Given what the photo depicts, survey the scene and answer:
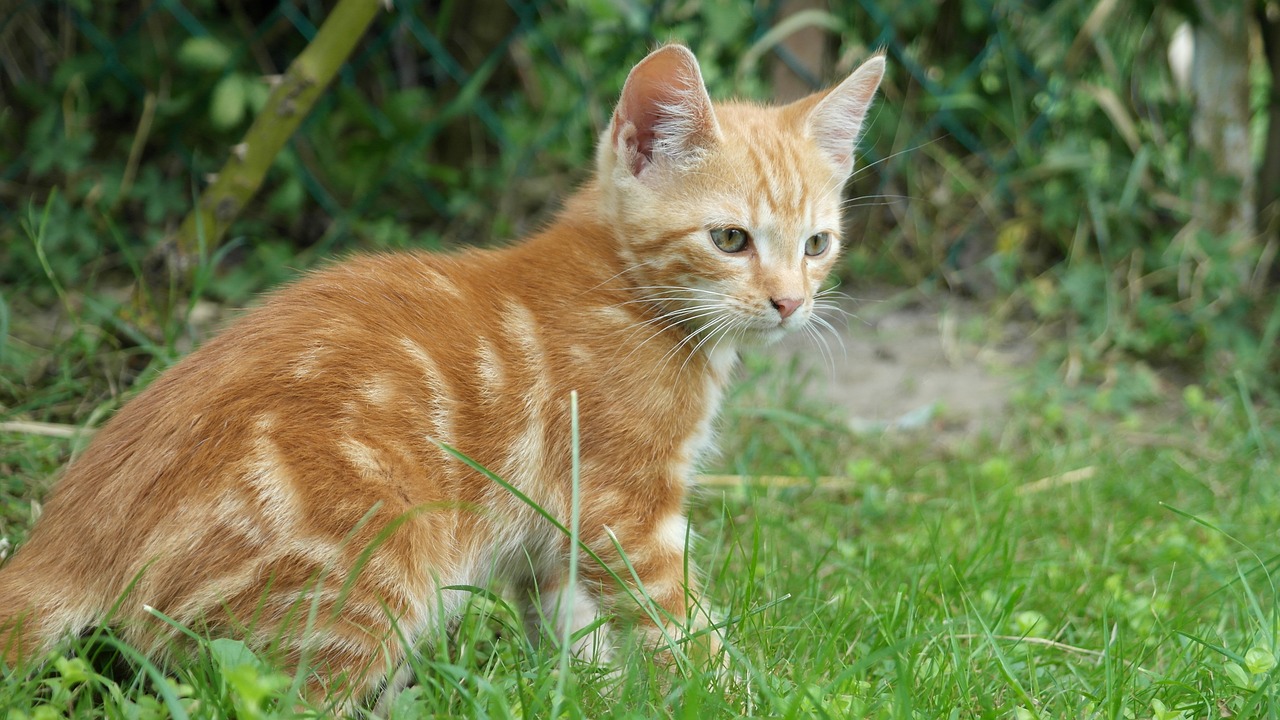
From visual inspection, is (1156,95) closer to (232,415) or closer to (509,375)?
(509,375)

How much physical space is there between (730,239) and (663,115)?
0.96ft

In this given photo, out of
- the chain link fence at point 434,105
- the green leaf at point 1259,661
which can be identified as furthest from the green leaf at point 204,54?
the green leaf at point 1259,661

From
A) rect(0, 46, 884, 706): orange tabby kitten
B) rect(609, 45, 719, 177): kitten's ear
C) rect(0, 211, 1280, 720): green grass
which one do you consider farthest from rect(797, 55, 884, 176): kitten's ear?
rect(0, 211, 1280, 720): green grass

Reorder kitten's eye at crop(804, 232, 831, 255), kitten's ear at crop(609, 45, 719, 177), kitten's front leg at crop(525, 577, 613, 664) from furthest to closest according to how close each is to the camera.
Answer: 1. kitten's eye at crop(804, 232, 831, 255)
2. kitten's ear at crop(609, 45, 719, 177)
3. kitten's front leg at crop(525, 577, 613, 664)

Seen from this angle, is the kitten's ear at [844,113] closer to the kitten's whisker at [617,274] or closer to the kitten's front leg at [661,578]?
the kitten's whisker at [617,274]

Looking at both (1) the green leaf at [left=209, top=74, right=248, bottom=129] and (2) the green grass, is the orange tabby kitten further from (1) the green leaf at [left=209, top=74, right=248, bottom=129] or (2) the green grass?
(1) the green leaf at [left=209, top=74, right=248, bottom=129]

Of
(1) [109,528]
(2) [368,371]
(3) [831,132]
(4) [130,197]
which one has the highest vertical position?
(3) [831,132]

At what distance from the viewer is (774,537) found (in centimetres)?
259

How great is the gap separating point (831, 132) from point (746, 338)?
1.84 ft

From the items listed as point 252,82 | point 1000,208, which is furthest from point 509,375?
point 1000,208

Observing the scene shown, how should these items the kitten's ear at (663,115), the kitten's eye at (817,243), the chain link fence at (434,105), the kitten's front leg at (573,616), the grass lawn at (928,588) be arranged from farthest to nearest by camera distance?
the chain link fence at (434,105) → the kitten's eye at (817,243) → the kitten's ear at (663,115) → the kitten's front leg at (573,616) → the grass lawn at (928,588)

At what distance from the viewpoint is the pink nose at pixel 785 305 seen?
2.30 m

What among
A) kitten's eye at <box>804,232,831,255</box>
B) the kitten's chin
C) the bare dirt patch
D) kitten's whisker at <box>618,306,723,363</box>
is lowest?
the bare dirt patch

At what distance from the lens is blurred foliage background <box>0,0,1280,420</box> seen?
3.92m
